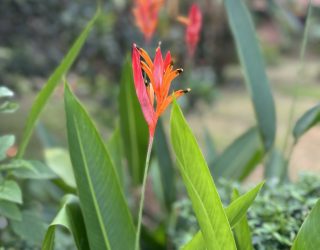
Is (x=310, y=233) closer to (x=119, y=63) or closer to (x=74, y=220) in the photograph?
(x=74, y=220)

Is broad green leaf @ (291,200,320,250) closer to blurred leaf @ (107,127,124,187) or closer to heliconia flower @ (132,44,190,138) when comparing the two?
heliconia flower @ (132,44,190,138)

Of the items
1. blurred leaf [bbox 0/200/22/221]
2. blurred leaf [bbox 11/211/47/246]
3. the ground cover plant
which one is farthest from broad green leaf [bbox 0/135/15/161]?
blurred leaf [bbox 11/211/47/246]

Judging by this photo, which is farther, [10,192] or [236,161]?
[236,161]

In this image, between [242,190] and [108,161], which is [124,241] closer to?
[108,161]

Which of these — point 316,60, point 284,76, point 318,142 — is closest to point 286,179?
point 318,142

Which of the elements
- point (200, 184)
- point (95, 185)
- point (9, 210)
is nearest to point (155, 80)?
point (200, 184)
